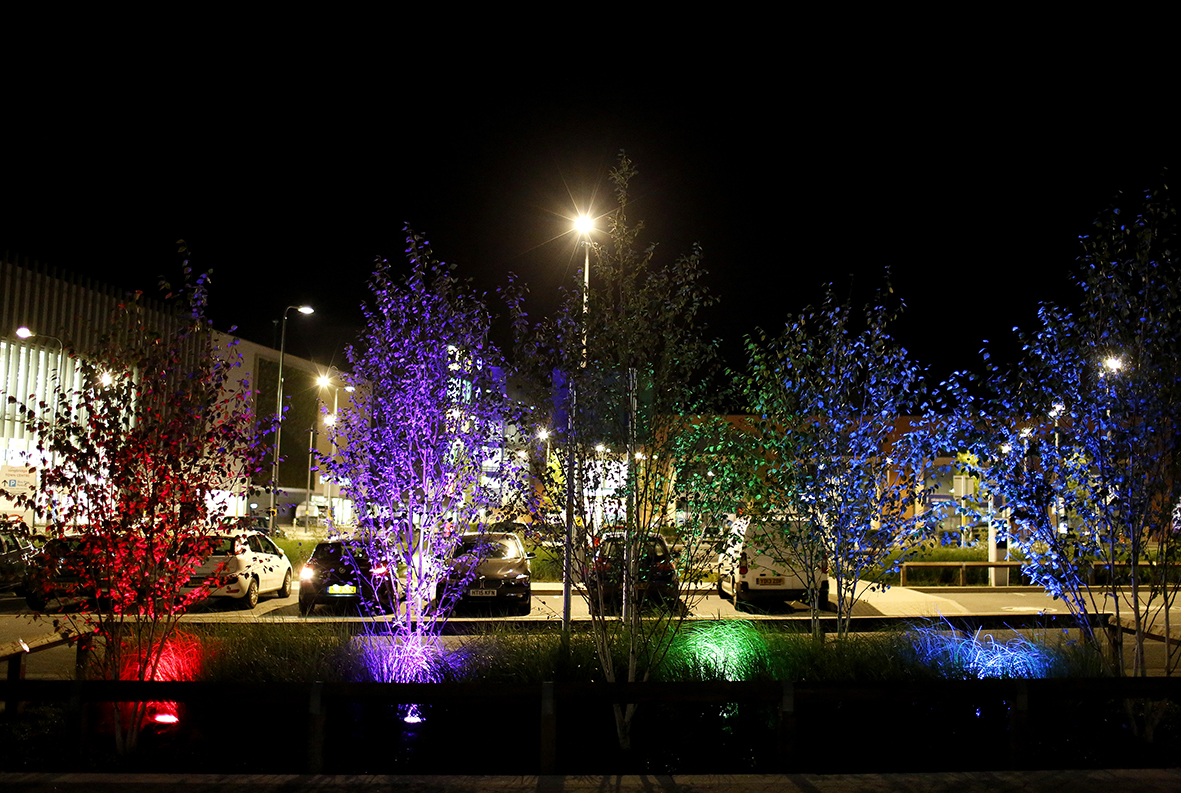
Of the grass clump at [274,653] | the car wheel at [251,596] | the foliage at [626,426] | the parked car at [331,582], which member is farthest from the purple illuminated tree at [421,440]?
the car wheel at [251,596]

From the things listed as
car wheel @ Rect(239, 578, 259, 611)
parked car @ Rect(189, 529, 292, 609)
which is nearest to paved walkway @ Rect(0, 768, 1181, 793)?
parked car @ Rect(189, 529, 292, 609)

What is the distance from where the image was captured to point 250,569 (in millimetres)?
15664

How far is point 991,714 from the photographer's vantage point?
8500 millimetres

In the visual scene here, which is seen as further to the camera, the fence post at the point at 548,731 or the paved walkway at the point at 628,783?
the fence post at the point at 548,731

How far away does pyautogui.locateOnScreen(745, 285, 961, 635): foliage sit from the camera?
430 inches

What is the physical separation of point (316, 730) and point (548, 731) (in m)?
1.71

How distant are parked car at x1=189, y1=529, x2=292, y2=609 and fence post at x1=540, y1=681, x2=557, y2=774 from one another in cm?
968

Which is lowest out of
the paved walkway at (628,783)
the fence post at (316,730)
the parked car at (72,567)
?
the paved walkway at (628,783)

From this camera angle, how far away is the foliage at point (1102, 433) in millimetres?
8062

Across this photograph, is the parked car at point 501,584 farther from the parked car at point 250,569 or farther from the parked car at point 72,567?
the parked car at point 72,567

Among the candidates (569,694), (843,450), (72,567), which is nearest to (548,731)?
(569,694)

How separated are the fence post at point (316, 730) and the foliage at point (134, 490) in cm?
157

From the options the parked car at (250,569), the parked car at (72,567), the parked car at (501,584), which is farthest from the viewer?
the parked car at (250,569)

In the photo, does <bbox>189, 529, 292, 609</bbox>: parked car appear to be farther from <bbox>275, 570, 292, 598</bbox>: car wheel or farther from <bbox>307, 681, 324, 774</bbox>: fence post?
<bbox>307, 681, 324, 774</bbox>: fence post
